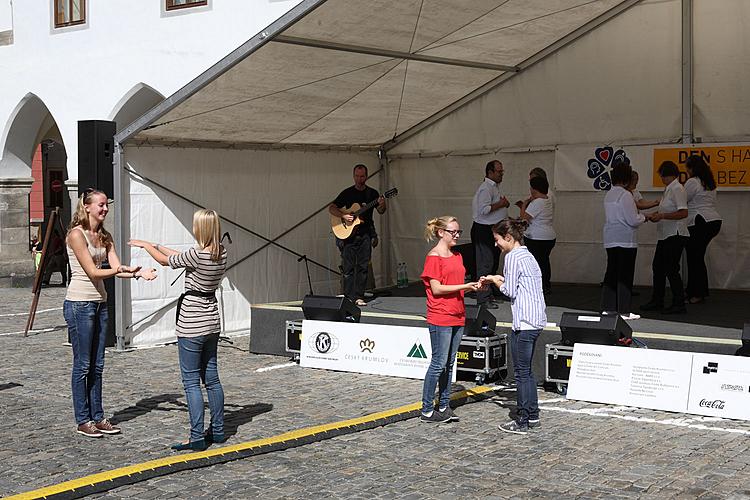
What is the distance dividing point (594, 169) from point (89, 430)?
847cm

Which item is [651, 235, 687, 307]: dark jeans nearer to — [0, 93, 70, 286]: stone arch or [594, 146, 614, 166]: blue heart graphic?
[594, 146, 614, 166]: blue heart graphic

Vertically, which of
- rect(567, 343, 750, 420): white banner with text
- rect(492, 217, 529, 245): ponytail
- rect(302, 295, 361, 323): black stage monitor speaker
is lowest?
rect(567, 343, 750, 420): white banner with text

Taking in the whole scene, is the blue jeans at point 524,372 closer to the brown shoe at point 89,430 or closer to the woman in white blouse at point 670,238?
the brown shoe at point 89,430

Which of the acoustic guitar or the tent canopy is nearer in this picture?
the tent canopy

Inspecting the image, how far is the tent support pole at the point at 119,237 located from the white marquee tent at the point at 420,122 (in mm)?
23

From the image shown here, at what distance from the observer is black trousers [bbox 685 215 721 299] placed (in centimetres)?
1213

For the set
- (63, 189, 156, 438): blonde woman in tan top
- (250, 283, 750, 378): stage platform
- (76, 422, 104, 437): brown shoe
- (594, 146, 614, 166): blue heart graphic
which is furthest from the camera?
(594, 146, 614, 166): blue heart graphic

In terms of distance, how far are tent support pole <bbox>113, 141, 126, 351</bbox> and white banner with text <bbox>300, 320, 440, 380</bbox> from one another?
7.50 ft

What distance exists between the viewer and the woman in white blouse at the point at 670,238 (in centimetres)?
1143

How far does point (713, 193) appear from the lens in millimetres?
12180

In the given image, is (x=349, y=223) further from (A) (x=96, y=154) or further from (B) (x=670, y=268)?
(B) (x=670, y=268)

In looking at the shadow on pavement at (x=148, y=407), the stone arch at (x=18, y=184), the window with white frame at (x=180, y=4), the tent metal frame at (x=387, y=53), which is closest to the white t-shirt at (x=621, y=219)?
the tent metal frame at (x=387, y=53)

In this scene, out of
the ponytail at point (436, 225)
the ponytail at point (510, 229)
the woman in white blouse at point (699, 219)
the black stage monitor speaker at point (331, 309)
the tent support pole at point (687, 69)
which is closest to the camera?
the ponytail at point (510, 229)

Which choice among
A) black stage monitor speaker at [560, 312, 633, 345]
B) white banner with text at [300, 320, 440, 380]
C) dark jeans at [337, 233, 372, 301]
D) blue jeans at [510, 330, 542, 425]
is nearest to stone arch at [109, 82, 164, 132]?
dark jeans at [337, 233, 372, 301]
